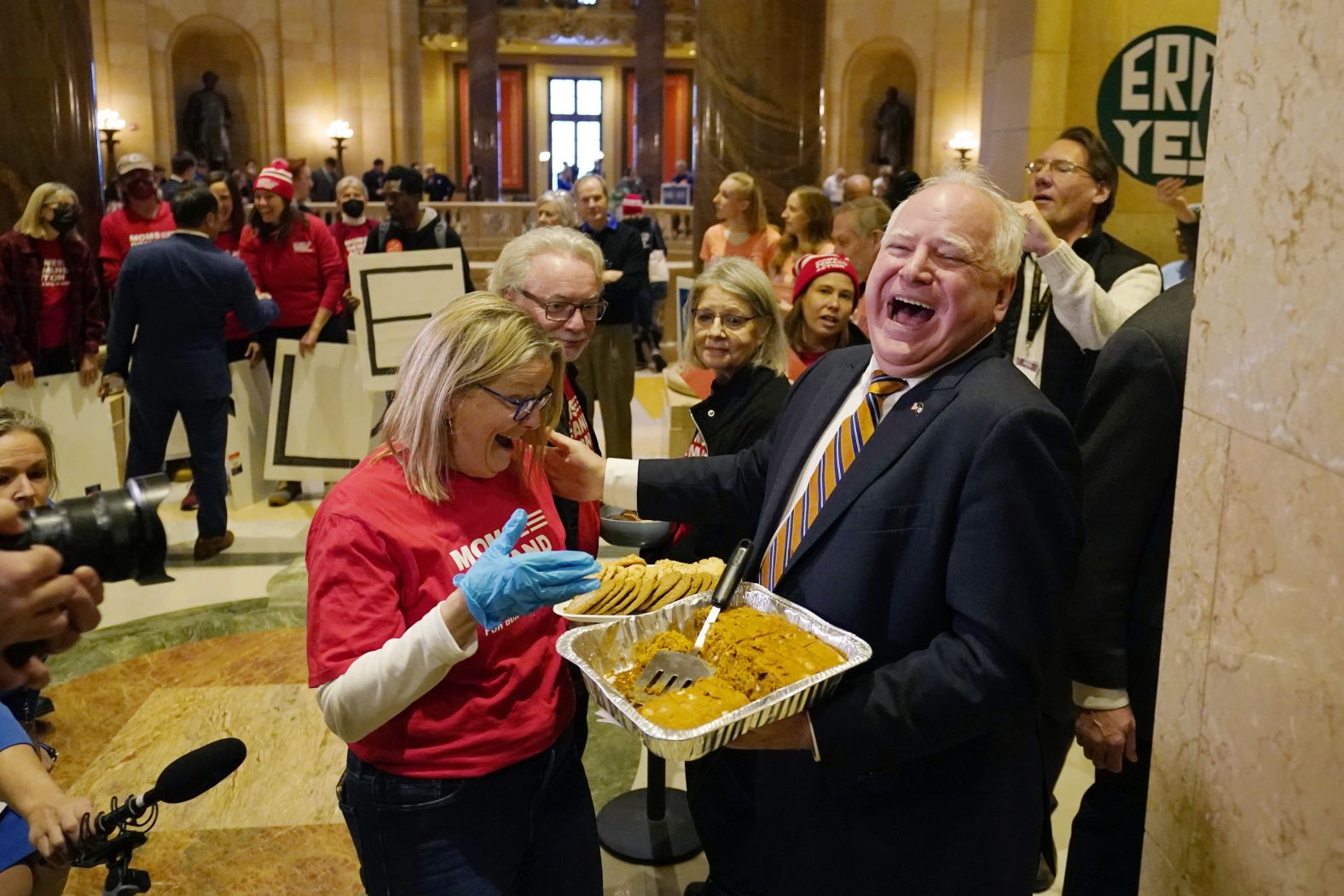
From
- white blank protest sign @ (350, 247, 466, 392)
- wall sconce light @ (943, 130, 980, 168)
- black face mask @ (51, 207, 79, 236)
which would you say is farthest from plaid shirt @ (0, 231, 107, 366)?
wall sconce light @ (943, 130, 980, 168)

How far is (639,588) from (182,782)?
0.88m

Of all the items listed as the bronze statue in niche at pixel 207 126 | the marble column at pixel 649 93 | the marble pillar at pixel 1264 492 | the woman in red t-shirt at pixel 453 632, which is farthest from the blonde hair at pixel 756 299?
the marble column at pixel 649 93

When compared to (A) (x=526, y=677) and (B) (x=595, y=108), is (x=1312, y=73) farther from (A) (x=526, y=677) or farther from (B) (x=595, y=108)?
(B) (x=595, y=108)

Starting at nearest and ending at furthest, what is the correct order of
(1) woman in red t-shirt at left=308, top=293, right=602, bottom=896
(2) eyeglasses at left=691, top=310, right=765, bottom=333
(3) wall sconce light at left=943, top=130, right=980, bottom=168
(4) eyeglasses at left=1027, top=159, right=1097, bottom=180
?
1. (1) woman in red t-shirt at left=308, top=293, right=602, bottom=896
2. (2) eyeglasses at left=691, top=310, right=765, bottom=333
3. (4) eyeglasses at left=1027, top=159, right=1097, bottom=180
4. (3) wall sconce light at left=943, top=130, right=980, bottom=168

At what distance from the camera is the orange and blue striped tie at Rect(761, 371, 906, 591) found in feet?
6.46

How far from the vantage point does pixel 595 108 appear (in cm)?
3256

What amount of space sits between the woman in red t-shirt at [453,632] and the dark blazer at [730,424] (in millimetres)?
877

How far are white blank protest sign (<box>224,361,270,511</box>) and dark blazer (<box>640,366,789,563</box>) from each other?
4370mm

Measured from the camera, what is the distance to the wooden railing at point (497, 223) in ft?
58.0

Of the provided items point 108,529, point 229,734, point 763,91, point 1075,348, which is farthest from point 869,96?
point 108,529

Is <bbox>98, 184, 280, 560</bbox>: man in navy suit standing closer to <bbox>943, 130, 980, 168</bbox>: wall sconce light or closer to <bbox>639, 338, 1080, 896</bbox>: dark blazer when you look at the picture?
<bbox>639, 338, 1080, 896</bbox>: dark blazer

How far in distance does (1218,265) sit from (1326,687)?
2.03ft

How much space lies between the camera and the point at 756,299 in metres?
3.30

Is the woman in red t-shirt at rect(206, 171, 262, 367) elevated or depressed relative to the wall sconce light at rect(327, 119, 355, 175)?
depressed
